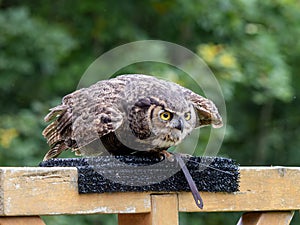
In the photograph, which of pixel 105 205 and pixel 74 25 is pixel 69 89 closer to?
pixel 74 25

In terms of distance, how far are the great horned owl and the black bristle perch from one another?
0.34 feet

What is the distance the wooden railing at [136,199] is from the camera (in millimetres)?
2654

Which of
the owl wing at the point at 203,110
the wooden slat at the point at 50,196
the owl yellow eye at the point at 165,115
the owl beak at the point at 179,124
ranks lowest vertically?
the wooden slat at the point at 50,196

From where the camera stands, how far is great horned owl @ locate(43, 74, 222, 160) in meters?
3.00

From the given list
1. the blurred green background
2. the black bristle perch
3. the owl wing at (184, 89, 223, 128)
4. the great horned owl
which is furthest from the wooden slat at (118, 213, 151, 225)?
the blurred green background

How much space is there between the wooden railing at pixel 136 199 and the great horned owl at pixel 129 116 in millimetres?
221

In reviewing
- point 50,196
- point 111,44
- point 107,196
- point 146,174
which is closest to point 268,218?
point 146,174

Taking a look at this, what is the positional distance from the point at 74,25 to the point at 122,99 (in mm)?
4814

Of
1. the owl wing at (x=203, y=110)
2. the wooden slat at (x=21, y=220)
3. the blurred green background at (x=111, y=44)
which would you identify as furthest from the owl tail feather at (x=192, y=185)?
the blurred green background at (x=111, y=44)

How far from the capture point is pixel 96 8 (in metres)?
7.77

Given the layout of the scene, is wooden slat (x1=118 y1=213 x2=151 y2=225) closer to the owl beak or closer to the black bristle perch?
the black bristle perch

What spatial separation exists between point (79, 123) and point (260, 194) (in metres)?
0.73

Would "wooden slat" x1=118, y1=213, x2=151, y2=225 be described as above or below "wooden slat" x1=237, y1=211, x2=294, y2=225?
below

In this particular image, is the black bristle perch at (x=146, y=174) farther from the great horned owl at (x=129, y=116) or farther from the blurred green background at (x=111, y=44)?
the blurred green background at (x=111, y=44)
